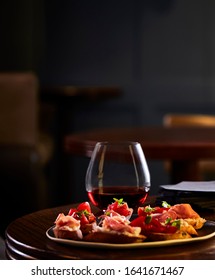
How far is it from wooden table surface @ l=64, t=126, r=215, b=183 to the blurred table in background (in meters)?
1.71

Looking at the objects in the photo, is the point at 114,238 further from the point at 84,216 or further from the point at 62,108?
the point at 62,108

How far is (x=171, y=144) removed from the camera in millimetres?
2248

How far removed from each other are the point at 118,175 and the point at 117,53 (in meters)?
4.08

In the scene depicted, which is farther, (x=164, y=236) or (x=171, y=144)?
(x=171, y=144)

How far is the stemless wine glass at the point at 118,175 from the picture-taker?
1.08 m

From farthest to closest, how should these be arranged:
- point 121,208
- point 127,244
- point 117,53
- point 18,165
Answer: point 117,53, point 18,165, point 121,208, point 127,244

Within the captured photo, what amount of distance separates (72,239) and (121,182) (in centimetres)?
19

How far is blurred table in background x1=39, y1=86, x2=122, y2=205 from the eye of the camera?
15.1 ft

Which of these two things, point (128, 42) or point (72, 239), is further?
point (128, 42)

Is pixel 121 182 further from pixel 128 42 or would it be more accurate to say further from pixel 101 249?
pixel 128 42

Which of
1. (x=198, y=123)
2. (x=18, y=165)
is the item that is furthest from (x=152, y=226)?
(x=198, y=123)

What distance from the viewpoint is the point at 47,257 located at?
2.86 feet

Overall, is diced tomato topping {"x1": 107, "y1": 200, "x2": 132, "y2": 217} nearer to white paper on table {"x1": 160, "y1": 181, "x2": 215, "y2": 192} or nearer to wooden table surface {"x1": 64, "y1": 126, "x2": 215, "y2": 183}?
white paper on table {"x1": 160, "y1": 181, "x2": 215, "y2": 192}
